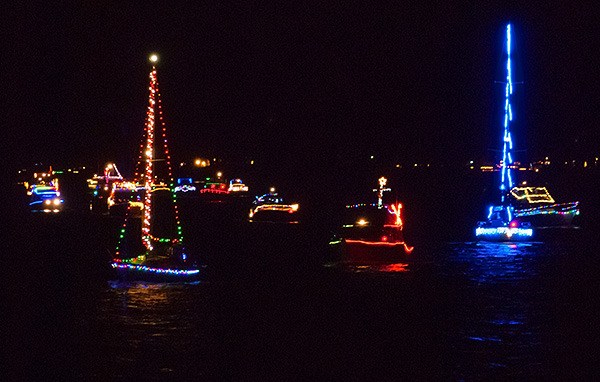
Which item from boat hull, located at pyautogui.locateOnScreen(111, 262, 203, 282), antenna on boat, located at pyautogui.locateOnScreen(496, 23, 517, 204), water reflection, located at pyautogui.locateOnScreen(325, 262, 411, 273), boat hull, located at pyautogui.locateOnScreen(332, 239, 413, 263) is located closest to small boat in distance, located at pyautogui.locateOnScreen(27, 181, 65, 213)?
antenna on boat, located at pyautogui.locateOnScreen(496, 23, 517, 204)

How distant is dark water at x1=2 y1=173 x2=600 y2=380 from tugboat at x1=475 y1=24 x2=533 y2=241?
827 centimetres

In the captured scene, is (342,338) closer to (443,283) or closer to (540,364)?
(540,364)

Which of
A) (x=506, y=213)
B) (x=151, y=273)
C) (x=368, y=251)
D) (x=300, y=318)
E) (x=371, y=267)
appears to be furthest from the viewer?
(x=506, y=213)

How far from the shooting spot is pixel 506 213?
44.4 meters

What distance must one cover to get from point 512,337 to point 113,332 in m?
6.11

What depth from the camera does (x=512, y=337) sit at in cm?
1551

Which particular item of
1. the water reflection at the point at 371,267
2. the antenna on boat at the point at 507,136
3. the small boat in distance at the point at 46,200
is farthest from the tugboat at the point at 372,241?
the small boat in distance at the point at 46,200

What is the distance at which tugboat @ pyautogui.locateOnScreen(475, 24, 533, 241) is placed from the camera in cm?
3991

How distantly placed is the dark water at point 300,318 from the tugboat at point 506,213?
8.27 metres

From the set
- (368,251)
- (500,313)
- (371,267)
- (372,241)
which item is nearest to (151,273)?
(371,267)

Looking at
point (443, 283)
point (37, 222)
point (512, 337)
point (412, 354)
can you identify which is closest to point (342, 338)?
point (412, 354)

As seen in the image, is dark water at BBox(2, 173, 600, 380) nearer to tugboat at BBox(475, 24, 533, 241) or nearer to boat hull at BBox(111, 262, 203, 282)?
boat hull at BBox(111, 262, 203, 282)

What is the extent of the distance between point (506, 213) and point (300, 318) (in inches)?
1128

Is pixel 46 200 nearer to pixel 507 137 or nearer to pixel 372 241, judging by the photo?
pixel 507 137
